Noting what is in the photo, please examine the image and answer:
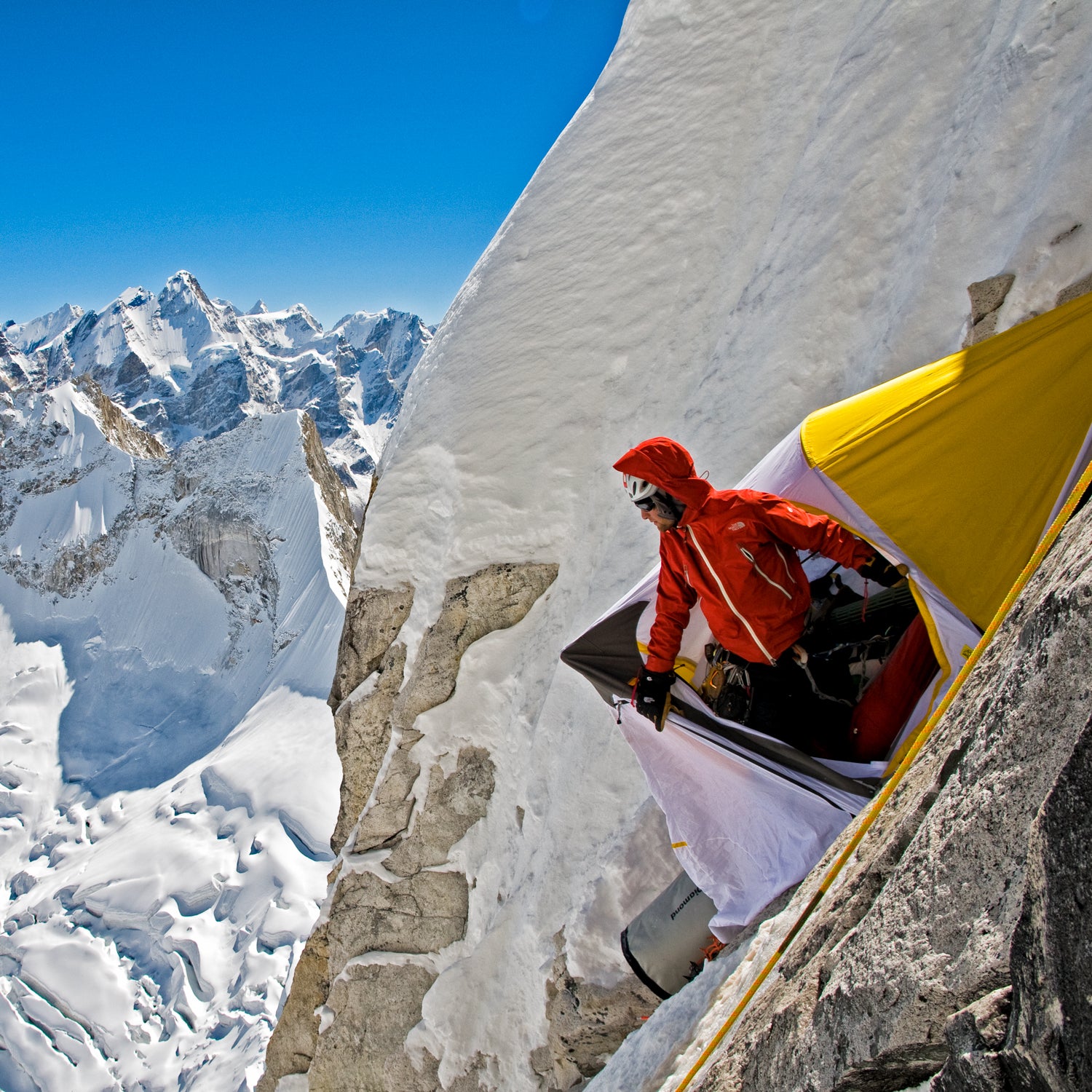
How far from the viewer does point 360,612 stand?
488cm

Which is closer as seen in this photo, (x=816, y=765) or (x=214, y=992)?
(x=816, y=765)

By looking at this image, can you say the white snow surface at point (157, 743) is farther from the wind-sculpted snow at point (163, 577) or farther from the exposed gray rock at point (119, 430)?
the exposed gray rock at point (119, 430)

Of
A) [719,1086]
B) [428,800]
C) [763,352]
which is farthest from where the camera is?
[428,800]

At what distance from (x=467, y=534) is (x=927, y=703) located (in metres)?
3.03

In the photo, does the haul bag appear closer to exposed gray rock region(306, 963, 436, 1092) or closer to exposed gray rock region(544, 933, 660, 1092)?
exposed gray rock region(544, 933, 660, 1092)

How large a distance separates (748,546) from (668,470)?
1.18 ft

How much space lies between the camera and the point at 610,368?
15.4 feet

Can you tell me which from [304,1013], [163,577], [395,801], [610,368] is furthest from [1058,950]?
[163,577]

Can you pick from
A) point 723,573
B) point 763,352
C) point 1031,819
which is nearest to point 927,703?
point 723,573

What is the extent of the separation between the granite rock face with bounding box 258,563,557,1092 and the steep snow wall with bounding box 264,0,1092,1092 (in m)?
0.02

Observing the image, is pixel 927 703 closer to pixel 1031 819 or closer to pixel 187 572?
pixel 1031 819

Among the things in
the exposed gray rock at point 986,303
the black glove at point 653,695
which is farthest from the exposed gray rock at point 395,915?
the exposed gray rock at point 986,303

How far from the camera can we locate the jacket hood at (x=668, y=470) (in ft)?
7.52

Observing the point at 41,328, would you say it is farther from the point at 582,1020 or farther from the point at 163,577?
the point at 582,1020
